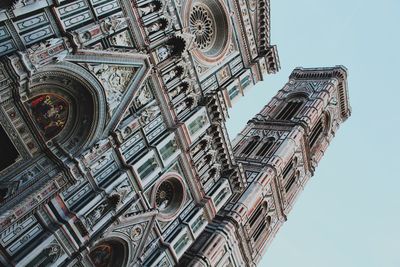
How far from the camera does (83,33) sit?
47.4 ft

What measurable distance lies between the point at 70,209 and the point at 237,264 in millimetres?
20567

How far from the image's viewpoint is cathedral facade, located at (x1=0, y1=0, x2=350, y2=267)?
508 inches

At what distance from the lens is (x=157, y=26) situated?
59.6 ft

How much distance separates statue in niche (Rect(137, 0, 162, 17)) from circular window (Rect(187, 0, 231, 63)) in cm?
323

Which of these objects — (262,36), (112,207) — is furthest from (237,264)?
(112,207)

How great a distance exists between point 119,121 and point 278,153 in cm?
2411

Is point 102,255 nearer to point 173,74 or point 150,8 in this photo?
point 173,74

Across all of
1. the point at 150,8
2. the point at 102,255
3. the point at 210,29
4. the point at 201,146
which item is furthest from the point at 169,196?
the point at 210,29

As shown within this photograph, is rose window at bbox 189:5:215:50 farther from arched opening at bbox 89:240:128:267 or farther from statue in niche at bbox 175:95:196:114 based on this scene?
arched opening at bbox 89:240:128:267

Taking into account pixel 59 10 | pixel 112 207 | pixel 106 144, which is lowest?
pixel 112 207

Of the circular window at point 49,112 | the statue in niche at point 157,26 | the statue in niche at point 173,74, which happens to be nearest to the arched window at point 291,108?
the statue in niche at point 173,74

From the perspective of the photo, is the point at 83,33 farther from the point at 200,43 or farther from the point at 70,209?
the point at 200,43

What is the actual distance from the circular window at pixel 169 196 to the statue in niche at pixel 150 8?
6.59m

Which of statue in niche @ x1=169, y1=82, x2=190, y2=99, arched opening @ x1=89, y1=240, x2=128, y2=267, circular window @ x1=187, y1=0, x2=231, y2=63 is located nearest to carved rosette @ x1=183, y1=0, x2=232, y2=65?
circular window @ x1=187, y1=0, x2=231, y2=63
